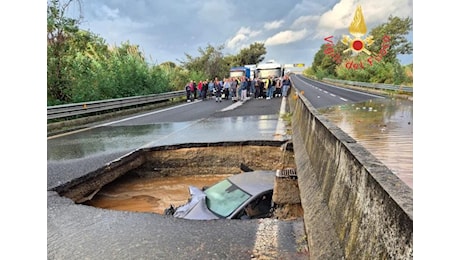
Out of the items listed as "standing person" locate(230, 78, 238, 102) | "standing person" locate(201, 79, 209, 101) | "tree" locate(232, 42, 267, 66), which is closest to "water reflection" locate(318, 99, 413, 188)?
"standing person" locate(230, 78, 238, 102)

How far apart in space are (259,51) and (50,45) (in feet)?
228

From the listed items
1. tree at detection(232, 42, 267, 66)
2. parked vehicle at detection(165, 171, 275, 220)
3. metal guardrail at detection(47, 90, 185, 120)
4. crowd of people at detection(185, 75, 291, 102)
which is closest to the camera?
parked vehicle at detection(165, 171, 275, 220)

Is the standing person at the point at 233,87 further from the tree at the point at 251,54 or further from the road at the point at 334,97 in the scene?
the tree at the point at 251,54

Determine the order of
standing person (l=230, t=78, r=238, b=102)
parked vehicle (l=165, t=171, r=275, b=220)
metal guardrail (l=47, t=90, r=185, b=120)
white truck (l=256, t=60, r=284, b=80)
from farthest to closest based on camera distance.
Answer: white truck (l=256, t=60, r=284, b=80), standing person (l=230, t=78, r=238, b=102), metal guardrail (l=47, t=90, r=185, b=120), parked vehicle (l=165, t=171, r=275, b=220)

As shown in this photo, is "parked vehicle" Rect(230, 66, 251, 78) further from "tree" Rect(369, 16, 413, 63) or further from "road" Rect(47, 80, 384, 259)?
"road" Rect(47, 80, 384, 259)

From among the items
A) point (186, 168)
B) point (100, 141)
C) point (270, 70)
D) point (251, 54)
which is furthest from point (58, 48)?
point (251, 54)

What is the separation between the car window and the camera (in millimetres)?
4996

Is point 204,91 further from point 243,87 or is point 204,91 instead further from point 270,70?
point 270,70

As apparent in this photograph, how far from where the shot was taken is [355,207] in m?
2.25

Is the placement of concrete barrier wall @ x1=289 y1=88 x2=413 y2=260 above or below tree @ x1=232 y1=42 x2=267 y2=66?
below

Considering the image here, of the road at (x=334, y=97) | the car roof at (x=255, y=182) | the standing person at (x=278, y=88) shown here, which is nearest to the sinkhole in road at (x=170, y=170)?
the car roof at (x=255, y=182)

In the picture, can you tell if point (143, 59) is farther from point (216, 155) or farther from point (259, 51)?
point (259, 51)

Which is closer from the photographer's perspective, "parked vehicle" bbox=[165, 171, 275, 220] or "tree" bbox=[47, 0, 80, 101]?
"parked vehicle" bbox=[165, 171, 275, 220]

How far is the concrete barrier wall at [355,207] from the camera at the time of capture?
162 cm
